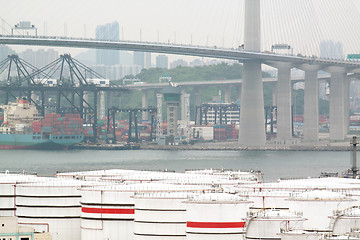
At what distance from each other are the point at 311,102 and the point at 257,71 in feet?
33.4

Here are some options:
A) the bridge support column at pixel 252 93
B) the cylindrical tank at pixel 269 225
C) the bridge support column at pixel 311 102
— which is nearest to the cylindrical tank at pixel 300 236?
the cylindrical tank at pixel 269 225

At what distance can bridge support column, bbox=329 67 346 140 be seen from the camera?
155250mm

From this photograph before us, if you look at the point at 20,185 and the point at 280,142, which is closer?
the point at 20,185

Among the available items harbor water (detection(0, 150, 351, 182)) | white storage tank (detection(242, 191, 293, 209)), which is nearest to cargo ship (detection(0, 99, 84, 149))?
harbor water (detection(0, 150, 351, 182))

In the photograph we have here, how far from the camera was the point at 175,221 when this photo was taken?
135 ft

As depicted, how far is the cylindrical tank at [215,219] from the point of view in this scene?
3803 centimetres

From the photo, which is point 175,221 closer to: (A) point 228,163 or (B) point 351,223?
(B) point 351,223

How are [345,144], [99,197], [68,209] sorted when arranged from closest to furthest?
Result: [99,197], [68,209], [345,144]

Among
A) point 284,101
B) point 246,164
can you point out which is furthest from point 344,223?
point 284,101

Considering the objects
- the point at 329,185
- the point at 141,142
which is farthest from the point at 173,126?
the point at 329,185

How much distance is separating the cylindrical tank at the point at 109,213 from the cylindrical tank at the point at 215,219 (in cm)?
610

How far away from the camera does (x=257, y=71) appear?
149875 millimetres

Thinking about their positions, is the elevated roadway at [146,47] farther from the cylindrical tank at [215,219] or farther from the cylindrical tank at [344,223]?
the cylindrical tank at [344,223]

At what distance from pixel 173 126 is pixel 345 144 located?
34.3 metres
